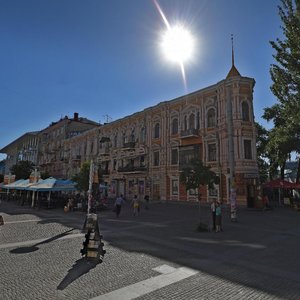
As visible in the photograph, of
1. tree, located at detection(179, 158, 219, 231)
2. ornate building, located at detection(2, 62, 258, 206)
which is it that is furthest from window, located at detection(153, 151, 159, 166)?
tree, located at detection(179, 158, 219, 231)

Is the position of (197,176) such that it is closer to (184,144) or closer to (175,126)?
(184,144)

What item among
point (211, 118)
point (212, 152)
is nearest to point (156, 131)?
point (211, 118)

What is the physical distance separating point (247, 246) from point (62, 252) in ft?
22.5

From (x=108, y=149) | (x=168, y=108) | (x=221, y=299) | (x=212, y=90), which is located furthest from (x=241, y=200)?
(x=108, y=149)

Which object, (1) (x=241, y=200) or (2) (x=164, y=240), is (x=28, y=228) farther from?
(1) (x=241, y=200)

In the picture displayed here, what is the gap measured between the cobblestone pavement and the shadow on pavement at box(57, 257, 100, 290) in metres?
0.02

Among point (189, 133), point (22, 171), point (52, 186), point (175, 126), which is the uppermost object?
point (175, 126)

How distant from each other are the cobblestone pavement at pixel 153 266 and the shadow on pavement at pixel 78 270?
0.08 feet

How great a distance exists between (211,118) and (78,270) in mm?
24667

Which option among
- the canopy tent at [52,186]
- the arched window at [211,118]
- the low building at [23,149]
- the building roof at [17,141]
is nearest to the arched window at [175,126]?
the arched window at [211,118]

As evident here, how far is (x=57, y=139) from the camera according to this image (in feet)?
205

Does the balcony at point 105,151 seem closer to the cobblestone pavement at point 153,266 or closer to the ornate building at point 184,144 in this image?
the ornate building at point 184,144

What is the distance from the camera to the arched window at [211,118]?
1130 inches

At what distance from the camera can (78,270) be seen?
7.09 m
